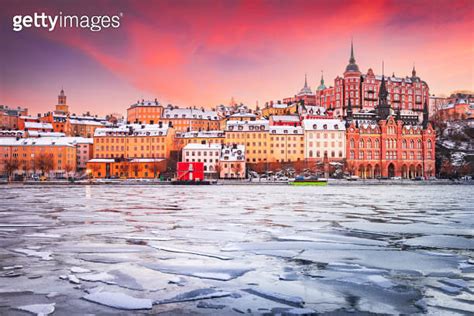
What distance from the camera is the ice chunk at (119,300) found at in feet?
24.6

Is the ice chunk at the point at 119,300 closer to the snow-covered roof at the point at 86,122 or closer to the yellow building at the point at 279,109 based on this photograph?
the yellow building at the point at 279,109

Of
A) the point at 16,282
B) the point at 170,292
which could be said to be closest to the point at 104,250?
the point at 16,282

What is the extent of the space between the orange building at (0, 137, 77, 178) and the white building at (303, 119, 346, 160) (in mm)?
58082

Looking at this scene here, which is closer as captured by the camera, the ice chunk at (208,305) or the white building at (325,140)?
the ice chunk at (208,305)

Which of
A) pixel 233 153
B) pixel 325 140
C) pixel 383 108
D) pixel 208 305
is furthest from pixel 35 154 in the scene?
pixel 208 305

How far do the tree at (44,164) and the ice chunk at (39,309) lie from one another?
107984 millimetres

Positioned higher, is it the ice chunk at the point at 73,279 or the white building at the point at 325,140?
the white building at the point at 325,140

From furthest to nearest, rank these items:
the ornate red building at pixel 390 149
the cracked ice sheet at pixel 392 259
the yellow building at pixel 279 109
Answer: the yellow building at pixel 279 109
the ornate red building at pixel 390 149
the cracked ice sheet at pixel 392 259

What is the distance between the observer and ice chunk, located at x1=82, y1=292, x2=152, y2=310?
7504 mm

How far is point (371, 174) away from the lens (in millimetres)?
113500

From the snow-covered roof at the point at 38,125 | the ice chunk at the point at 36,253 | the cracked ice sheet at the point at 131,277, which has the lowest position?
the cracked ice sheet at the point at 131,277

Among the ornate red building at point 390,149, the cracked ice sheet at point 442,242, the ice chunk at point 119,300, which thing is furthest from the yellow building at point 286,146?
the ice chunk at point 119,300

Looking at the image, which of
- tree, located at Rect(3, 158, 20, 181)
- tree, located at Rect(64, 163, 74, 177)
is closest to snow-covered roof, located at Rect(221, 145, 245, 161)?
tree, located at Rect(64, 163, 74, 177)

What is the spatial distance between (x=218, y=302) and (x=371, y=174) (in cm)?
11041
